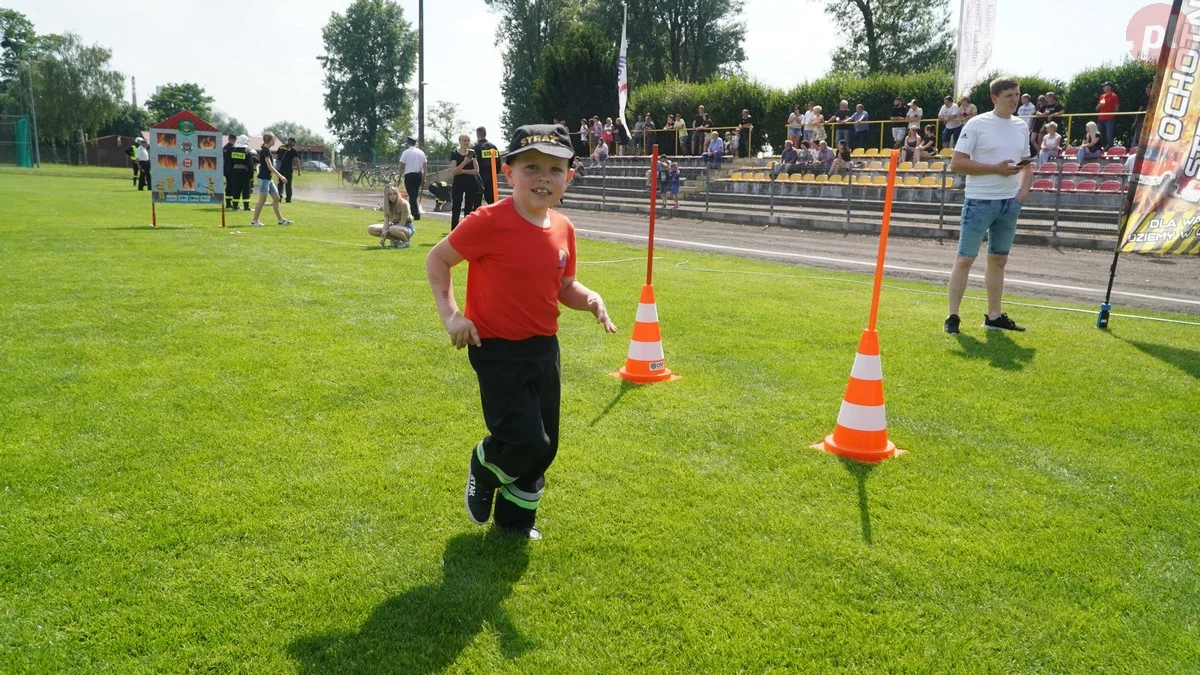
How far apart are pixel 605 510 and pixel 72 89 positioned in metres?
86.1

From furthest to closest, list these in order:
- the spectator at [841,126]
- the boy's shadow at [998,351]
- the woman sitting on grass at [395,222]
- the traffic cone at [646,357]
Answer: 1. the spectator at [841,126]
2. the woman sitting on grass at [395,222]
3. the boy's shadow at [998,351]
4. the traffic cone at [646,357]

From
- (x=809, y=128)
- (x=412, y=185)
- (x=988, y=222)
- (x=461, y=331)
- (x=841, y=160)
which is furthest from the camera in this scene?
(x=809, y=128)

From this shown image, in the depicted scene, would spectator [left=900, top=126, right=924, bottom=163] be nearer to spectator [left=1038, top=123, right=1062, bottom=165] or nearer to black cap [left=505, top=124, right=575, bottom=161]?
spectator [left=1038, top=123, right=1062, bottom=165]

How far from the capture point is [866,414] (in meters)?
4.29

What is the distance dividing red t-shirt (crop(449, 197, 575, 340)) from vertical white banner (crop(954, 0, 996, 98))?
813 inches

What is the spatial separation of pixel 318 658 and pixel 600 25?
61.8m

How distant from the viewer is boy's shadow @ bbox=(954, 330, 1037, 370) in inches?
244

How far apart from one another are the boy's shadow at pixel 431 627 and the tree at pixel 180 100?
121 meters

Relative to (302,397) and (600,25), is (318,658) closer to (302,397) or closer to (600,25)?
(302,397)

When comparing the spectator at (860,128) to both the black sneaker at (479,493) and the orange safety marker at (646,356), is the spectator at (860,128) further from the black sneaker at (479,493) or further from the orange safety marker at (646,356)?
the black sneaker at (479,493)

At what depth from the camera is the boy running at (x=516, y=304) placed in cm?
309

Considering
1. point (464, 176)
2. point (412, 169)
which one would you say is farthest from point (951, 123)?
point (412, 169)

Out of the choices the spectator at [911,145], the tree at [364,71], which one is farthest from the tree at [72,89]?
the spectator at [911,145]

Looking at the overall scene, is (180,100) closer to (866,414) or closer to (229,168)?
(229,168)
